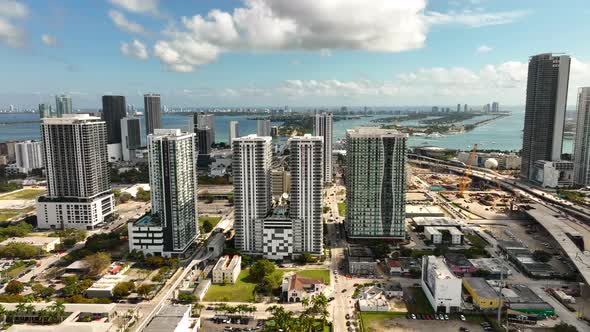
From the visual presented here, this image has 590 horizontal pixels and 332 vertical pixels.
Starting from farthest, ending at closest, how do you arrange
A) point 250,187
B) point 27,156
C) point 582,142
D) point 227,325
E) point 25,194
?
1. point 27,156
2. point 25,194
3. point 582,142
4. point 250,187
5. point 227,325

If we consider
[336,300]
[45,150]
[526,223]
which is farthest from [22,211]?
[526,223]

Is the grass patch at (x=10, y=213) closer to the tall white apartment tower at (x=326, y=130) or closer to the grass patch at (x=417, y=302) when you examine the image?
the tall white apartment tower at (x=326, y=130)

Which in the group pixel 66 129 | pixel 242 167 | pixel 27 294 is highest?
pixel 66 129

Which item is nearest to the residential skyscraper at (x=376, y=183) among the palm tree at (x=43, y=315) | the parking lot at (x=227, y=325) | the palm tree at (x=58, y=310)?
the parking lot at (x=227, y=325)

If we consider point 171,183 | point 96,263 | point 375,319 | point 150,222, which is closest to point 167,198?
point 171,183

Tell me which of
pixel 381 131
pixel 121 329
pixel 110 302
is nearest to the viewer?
pixel 121 329

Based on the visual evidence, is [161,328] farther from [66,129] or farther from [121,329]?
[66,129]

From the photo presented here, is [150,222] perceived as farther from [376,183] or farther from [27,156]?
[27,156]
